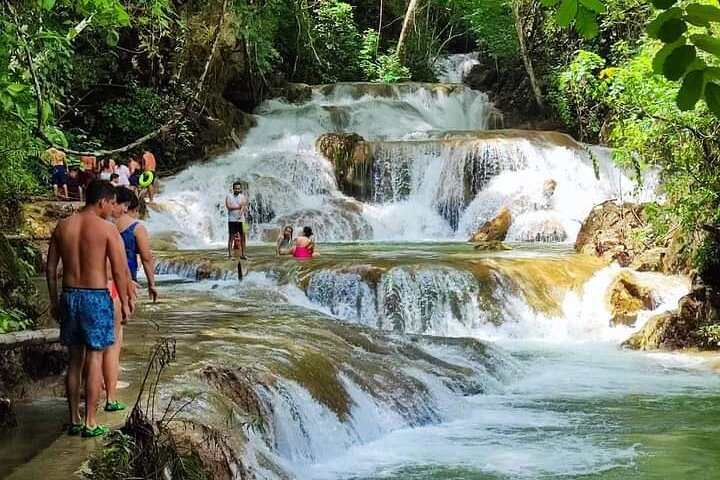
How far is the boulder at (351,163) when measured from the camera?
20.6 m

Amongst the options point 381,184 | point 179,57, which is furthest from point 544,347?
point 179,57

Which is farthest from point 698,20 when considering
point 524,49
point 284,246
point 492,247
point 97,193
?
point 524,49

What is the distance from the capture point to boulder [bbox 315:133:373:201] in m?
20.6

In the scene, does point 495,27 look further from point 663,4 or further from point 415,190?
point 663,4

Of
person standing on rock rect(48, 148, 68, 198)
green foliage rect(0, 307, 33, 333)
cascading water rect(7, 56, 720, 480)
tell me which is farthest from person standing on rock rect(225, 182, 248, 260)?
green foliage rect(0, 307, 33, 333)

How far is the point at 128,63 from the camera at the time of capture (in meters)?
21.5

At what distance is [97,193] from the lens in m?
4.65

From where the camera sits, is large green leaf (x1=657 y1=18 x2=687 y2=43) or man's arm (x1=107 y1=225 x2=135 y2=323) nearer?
large green leaf (x1=657 y1=18 x2=687 y2=43)

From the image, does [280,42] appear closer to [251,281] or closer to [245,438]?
[251,281]

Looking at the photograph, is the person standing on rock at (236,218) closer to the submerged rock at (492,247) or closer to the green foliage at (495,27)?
the submerged rock at (492,247)

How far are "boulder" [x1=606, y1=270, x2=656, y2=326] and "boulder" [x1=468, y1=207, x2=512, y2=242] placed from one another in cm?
548

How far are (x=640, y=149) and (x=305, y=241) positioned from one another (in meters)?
5.38

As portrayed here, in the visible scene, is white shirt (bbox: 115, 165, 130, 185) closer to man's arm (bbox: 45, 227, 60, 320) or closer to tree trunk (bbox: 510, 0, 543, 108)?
man's arm (bbox: 45, 227, 60, 320)

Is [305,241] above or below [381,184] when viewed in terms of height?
below
